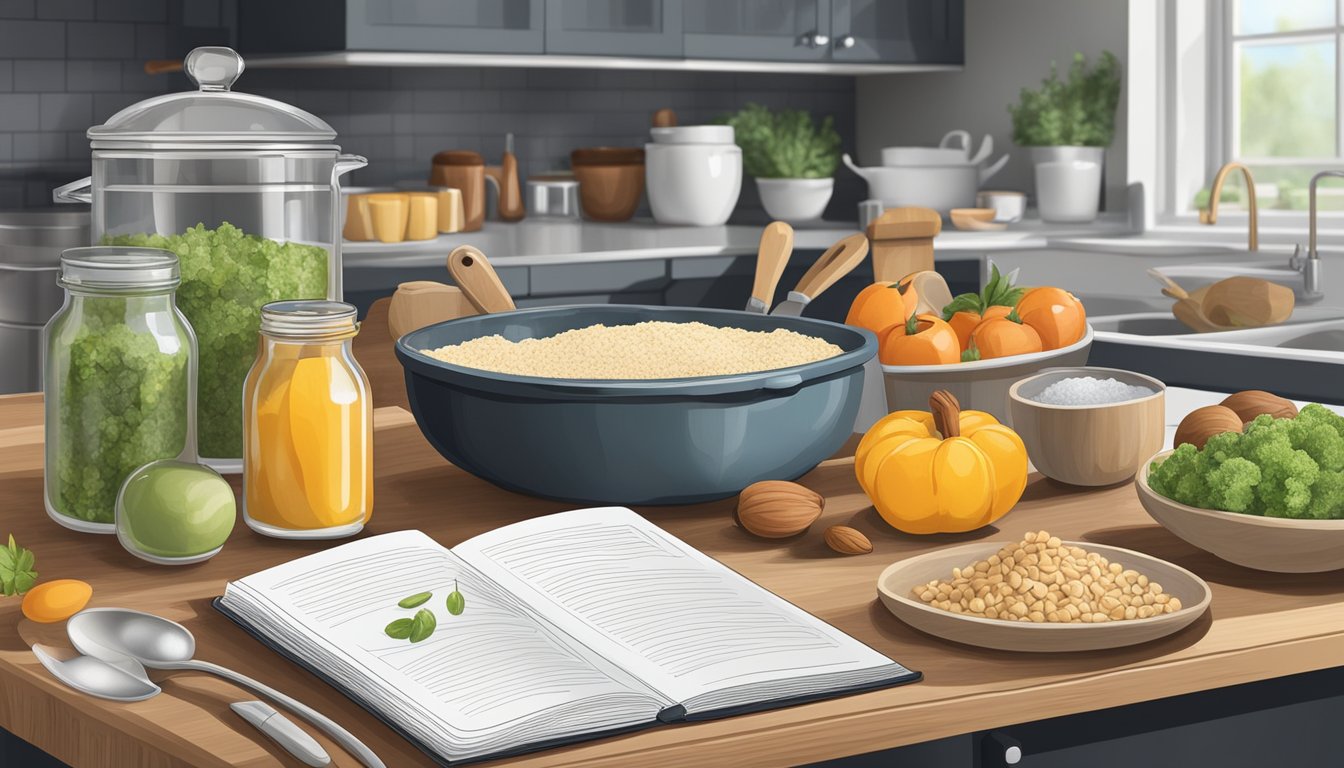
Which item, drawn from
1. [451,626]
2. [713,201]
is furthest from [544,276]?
[451,626]

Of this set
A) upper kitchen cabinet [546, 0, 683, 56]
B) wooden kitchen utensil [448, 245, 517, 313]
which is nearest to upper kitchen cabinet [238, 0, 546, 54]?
upper kitchen cabinet [546, 0, 683, 56]

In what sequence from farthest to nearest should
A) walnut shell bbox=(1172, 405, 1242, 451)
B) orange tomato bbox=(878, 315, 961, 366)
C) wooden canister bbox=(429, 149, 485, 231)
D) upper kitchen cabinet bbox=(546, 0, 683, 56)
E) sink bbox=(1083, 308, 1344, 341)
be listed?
1. wooden canister bbox=(429, 149, 485, 231)
2. upper kitchen cabinet bbox=(546, 0, 683, 56)
3. sink bbox=(1083, 308, 1344, 341)
4. orange tomato bbox=(878, 315, 961, 366)
5. walnut shell bbox=(1172, 405, 1242, 451)

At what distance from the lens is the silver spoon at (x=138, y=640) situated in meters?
0.85

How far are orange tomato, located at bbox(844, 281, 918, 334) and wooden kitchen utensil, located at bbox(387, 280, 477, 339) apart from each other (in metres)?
0.54

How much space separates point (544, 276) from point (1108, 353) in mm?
1332

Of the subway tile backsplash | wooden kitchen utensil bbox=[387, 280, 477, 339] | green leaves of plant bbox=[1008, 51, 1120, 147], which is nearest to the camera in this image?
wooden kitchen utensil bbox=[387, 280, 477, 339]

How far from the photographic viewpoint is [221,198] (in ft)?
4.23

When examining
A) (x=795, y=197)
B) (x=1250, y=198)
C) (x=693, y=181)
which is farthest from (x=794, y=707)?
(x=795, y=197)

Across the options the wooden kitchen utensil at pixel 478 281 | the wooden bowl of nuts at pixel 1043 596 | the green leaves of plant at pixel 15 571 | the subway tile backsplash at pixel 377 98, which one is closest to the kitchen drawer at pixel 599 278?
the subway tile backsplash at pixel 377 98

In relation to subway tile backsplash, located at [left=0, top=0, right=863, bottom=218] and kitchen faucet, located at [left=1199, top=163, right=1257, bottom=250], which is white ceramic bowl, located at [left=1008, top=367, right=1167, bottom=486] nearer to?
kitchen faucet, located at [left=1199, top=163, right=1257, bottom=250]

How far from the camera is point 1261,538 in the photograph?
3.21 ft

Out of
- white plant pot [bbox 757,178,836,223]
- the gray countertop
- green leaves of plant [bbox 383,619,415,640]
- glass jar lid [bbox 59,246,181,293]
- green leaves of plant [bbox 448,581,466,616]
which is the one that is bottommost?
green leaves of plant [bbox 383,619,415,640]

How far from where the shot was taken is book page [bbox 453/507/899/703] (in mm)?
828

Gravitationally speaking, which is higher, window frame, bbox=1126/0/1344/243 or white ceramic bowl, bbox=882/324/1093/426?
window frame, bbox=1126/0/1344/243
